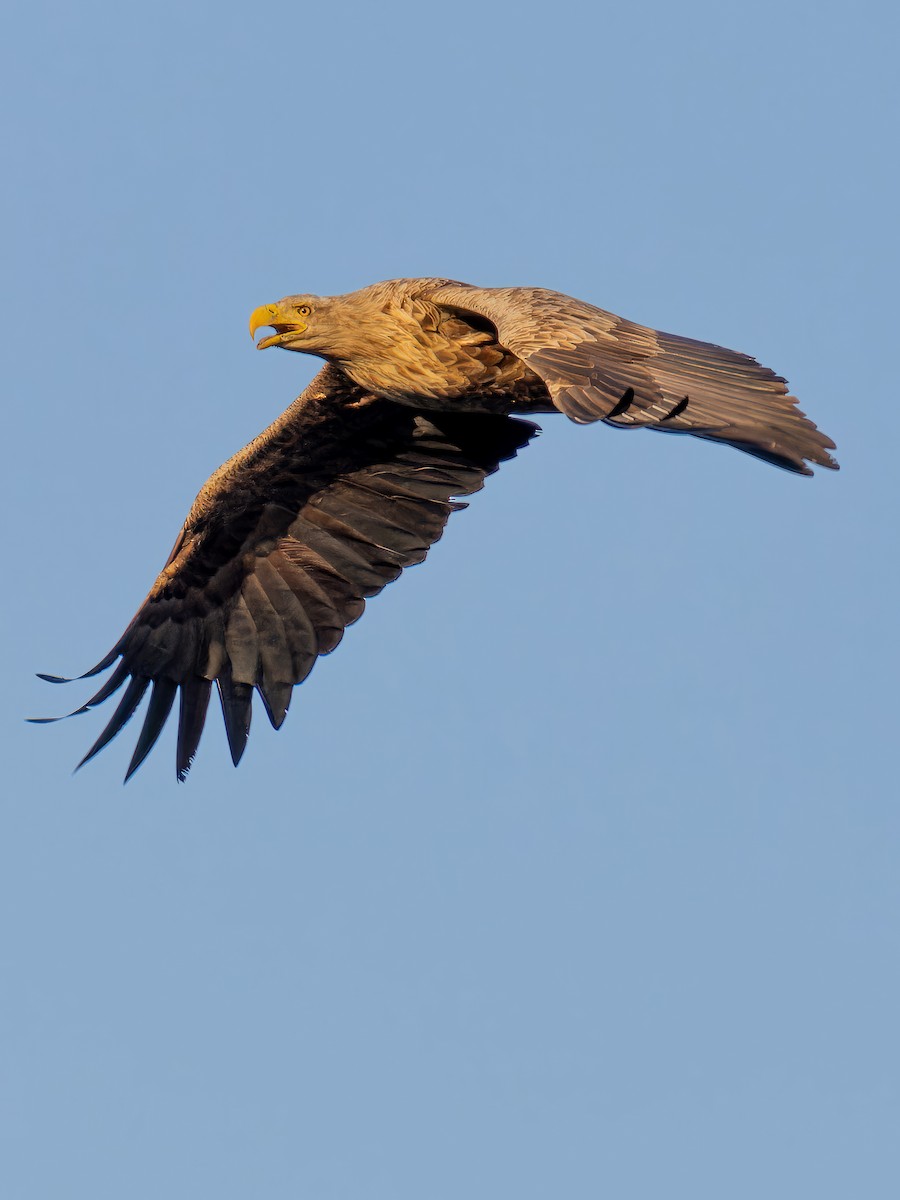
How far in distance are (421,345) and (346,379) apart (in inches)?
38.4

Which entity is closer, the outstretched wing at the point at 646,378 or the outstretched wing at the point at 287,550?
the outstretched wing at the point at 646,378

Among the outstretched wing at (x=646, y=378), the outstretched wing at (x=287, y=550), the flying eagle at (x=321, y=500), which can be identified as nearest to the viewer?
the outstretched wing at (x=646, y=378)

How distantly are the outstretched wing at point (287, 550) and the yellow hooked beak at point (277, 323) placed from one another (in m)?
0.81

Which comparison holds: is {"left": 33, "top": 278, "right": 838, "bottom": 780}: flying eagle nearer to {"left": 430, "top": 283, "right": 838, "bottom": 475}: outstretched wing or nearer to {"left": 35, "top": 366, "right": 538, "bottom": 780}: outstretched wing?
{"left": 35, "top": 366, "right": 538, "bottom": 780}: outstretched wing

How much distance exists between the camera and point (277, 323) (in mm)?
12562

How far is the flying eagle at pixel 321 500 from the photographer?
12.3m

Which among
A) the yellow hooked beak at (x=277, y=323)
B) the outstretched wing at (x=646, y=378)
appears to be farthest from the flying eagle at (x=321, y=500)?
the outstretched wing at (x=646, y=378)

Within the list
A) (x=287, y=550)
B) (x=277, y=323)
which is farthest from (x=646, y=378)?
(x=287, y=550)

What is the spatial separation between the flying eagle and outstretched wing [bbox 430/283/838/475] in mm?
814

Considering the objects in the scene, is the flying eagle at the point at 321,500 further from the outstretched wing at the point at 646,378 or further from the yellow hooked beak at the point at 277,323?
the outstretched wing at the point at 646,378

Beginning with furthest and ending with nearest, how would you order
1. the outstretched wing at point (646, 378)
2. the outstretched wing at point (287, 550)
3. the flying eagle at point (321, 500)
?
the outstretched wing at point (287, 550) < the flying eagle at point (321, 500) < the outstretched wing at point (646, 378)

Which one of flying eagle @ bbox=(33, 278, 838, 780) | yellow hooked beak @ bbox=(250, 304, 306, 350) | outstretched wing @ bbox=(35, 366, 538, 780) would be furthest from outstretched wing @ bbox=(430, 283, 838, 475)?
outstretched wing @ bbox=(35, 366, 538, 780)

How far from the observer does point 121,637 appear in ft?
45.9

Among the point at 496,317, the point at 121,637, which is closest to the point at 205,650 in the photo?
the point at 121,637
